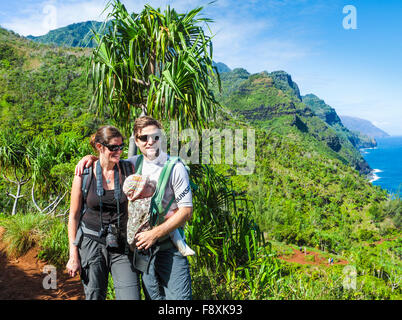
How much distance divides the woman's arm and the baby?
28 centimetres

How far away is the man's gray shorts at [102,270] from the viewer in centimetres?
134

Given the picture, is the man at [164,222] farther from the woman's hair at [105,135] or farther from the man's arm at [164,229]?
the woman's hair at [105,135]

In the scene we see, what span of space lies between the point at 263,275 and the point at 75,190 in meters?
1.95

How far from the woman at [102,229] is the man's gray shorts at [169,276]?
3.6 inches

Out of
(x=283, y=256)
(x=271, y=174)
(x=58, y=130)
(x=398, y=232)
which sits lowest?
(x=398, y=232)

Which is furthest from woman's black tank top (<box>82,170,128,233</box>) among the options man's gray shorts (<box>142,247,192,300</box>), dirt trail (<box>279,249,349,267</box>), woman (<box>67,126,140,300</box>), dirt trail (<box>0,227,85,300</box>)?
dirt trail (<box>279,249,349,267</box>)

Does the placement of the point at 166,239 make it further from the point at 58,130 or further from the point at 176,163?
the point at 58,130

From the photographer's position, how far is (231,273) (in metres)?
2.85

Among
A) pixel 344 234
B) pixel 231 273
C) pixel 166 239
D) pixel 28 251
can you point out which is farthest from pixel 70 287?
pixel 344 234

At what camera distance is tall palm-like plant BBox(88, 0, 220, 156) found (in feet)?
7.30

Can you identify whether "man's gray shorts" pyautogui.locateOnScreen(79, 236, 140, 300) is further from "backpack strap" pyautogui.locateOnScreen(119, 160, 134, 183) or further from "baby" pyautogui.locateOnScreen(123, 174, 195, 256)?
"backpack strap" pyautogui.locateOnScreen(119, 160, 134, 183)

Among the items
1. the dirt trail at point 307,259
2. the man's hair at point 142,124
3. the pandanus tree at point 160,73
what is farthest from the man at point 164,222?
the dirt trail at point 307,259

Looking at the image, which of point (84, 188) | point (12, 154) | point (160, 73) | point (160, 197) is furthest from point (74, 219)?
point (12, 154)

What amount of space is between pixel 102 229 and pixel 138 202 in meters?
0.25
